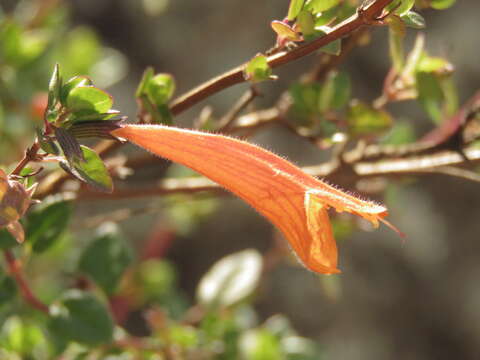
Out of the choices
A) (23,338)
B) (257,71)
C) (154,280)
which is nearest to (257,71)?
(257,71)

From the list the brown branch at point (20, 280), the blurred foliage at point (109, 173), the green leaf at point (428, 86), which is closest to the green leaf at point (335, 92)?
the blurred foliage at point (109, 173)

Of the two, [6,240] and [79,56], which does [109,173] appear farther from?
[79,56]

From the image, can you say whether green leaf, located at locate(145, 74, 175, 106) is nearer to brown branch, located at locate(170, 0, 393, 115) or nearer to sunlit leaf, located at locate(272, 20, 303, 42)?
brown branch, located at locate(170, 0, 393, 115)

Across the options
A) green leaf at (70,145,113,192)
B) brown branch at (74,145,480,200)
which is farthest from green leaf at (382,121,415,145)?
green leaf at (70,145,113,192)

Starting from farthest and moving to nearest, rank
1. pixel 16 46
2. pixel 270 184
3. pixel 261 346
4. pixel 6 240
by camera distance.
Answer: pixel 16 46 < pixel 261 346 < pixel 6 240 < pixel 270 184

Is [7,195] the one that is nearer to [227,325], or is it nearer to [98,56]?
[227,325]

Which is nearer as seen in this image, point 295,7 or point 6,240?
point 295,7

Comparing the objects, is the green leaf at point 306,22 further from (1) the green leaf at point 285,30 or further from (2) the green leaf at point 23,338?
(2) the green leaf at point 23,338
